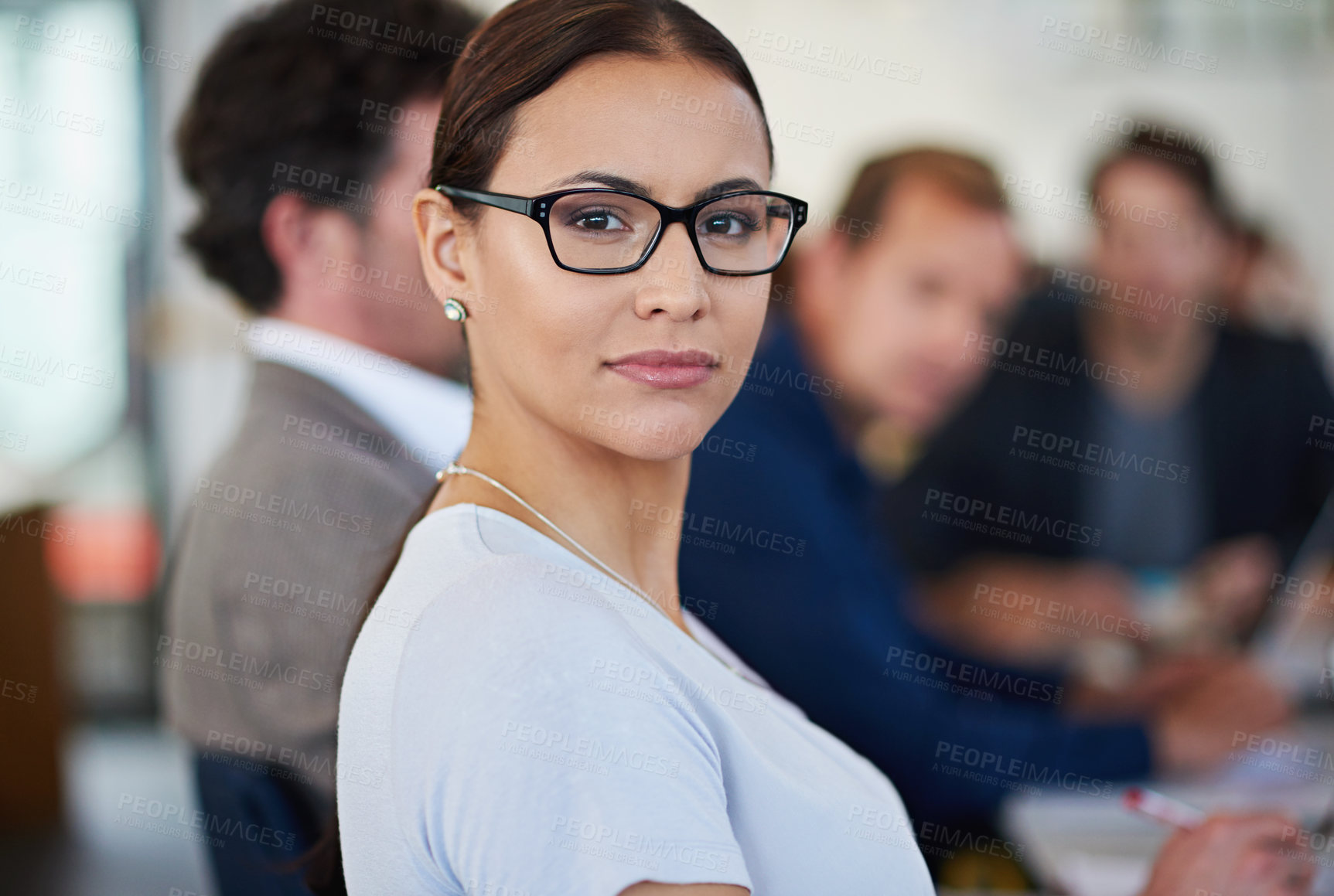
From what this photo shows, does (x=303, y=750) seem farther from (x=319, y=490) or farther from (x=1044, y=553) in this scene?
(x=1044, y=553)

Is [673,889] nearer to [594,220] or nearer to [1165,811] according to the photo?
[594,220]

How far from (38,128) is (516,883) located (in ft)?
11.1

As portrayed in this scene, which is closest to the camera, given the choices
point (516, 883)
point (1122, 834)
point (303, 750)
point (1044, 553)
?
point (516, 883)

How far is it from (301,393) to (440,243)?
473mm

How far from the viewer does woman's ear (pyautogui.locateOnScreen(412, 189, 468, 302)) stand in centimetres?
81

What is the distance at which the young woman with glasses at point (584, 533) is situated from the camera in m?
0.61

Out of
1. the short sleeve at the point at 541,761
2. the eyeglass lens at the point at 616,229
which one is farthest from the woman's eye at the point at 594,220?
the short sleeve at the point at 541,761

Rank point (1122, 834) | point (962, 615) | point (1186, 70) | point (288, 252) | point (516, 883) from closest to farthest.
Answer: point (516, 883)
point (288, 252)
point (1122, 834)
point (962, 615)
point (1186, 70)

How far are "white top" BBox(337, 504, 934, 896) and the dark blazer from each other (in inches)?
74.1

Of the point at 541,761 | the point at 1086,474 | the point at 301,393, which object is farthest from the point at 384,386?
the point at 1086,474

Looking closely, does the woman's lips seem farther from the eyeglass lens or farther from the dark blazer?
the dark blazer

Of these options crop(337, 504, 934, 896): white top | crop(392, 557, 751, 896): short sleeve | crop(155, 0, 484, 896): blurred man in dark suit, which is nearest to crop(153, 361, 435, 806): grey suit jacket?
crop(155, 0, 484, 896): blurred man in dark suit

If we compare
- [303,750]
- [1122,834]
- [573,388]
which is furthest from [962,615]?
[573,388]

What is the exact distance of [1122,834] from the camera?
1474 mm
